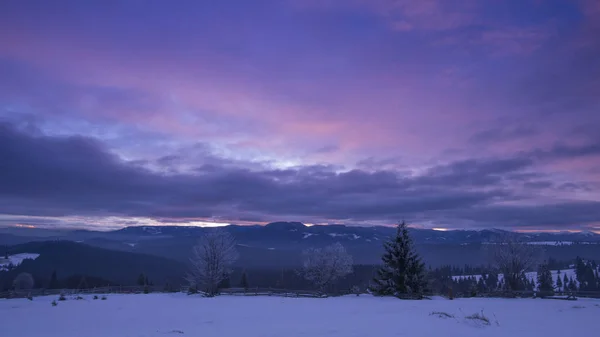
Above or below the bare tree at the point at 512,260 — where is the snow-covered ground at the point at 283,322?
below

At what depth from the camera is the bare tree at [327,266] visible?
73875 mm

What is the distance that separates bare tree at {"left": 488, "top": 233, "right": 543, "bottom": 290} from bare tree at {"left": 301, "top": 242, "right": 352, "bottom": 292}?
2877cm

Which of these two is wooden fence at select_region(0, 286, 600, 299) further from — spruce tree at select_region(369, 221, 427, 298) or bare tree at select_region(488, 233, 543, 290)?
bare tree at select_region(488, 233, 543, 290)

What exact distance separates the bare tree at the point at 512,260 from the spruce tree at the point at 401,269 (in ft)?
56.4

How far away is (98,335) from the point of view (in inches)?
696

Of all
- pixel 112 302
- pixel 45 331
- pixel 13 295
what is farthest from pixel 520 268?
pixel 13 295

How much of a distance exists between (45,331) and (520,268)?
2087 inches

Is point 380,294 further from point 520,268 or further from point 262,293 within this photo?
point 520,268

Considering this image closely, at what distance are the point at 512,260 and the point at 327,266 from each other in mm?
34634

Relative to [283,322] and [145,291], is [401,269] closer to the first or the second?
[283,322]

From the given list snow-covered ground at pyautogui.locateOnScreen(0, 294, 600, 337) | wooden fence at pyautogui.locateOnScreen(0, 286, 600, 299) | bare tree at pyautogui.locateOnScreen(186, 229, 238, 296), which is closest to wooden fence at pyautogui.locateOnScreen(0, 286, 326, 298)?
wooden fence at pyautogui.locateOnScreen(0, 286, 600, 299)

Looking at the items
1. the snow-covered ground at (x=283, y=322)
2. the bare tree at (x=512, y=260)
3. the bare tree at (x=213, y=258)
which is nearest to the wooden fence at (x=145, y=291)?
Answer: the bare tree at (x=213, y=258)

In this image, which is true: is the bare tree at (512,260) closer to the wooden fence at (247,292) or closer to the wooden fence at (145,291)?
the wooden fence at (247,292)

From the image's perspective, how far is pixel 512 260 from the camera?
49.9 meters
